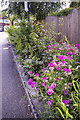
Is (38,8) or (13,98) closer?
(13,98)

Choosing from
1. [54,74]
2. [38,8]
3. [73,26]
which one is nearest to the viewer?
[54,74]

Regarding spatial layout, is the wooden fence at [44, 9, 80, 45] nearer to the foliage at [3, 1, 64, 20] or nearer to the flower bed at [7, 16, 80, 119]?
the flower bed at [7, 16, 80, 119]

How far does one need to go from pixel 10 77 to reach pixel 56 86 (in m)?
2.62

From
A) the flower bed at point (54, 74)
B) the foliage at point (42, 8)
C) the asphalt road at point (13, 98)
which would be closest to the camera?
the flower bed at point (54, 74)

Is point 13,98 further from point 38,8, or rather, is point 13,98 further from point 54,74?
point 38,8

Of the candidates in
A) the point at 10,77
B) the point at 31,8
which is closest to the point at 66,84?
the point at 10,77

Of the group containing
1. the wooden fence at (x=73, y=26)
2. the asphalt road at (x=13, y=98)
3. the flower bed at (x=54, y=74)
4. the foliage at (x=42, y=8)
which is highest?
the foliage at (x=42, y=8)

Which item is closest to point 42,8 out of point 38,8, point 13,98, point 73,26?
point 38,8

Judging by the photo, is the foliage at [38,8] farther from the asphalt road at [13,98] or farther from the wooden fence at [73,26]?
the asphalt road at [13,98]

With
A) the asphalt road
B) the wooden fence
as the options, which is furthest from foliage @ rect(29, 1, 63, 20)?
the asphalt road

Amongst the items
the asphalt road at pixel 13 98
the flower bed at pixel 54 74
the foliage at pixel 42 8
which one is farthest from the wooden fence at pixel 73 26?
the foliage at pixel 42 8

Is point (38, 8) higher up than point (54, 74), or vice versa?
point (38, 8)

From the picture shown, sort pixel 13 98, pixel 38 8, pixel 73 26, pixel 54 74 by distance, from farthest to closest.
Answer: pixel 38 8 → pixel 73 26 → pixel 13 98 → pixel 54 74

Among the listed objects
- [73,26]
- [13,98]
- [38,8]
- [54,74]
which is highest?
[38,8]
